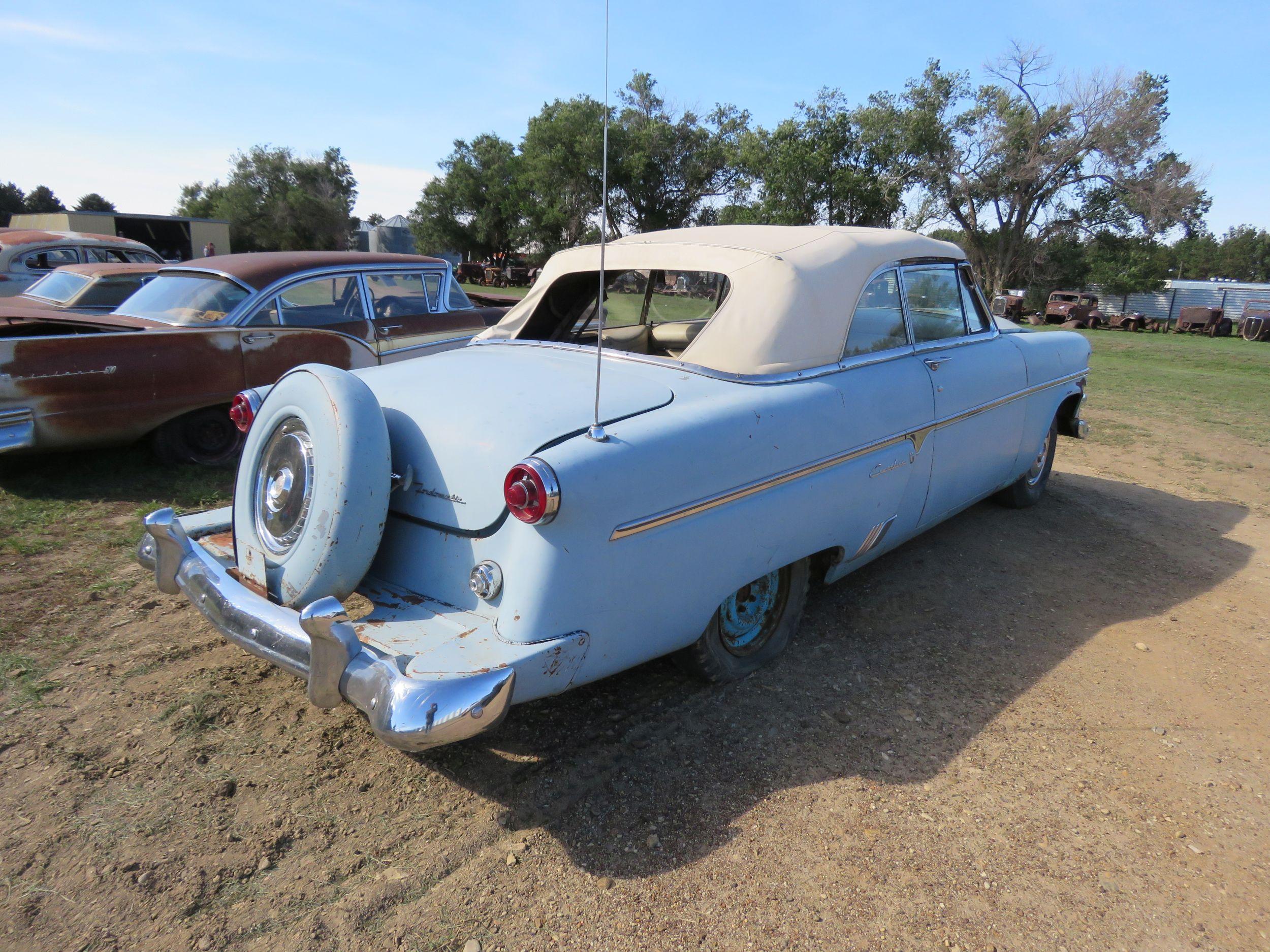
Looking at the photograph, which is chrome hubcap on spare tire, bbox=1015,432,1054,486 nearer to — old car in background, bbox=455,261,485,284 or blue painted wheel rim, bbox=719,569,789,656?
blue painted wheel rim, bbox=719,569,789,656

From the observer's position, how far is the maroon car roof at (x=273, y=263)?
5.75m

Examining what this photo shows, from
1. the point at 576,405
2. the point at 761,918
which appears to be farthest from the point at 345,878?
the point at 576,405

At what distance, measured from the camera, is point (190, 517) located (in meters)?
3.04

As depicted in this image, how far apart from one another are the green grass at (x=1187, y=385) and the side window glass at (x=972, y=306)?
4.53m

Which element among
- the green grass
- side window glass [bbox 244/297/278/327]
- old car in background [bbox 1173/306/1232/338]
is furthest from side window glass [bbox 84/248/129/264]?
old car in background [bbox 1173/306/1232/338]

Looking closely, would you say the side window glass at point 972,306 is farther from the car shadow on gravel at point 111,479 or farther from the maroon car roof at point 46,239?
the maroon car roof at point 46,239

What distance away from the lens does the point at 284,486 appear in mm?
2578

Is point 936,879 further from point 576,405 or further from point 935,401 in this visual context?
point 935,401

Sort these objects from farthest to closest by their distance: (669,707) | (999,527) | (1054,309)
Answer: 1. (1054,309)
2. (999,527)
3. (669,707)

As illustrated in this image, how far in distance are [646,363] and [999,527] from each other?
291 cm

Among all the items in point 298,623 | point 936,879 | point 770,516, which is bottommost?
point 936,879

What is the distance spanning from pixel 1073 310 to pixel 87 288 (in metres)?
30.5

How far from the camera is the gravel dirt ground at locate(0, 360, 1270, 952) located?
1.99 metres

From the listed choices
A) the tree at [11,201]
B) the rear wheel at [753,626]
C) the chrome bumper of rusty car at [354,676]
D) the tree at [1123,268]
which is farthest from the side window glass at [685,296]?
the tree at [11,201]
